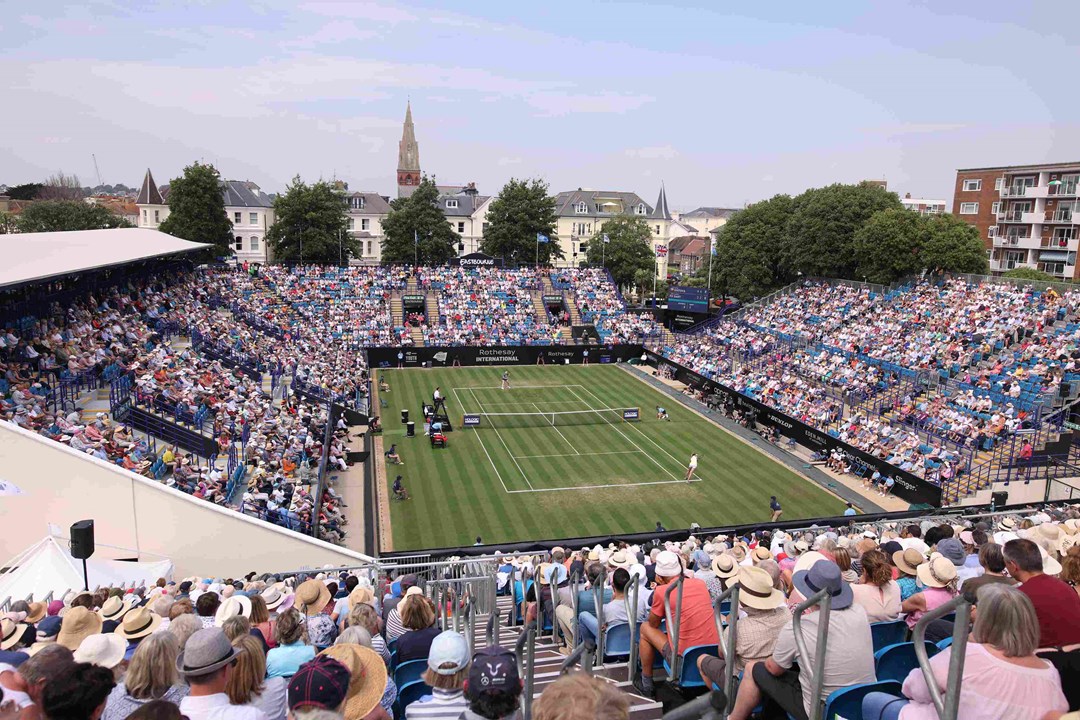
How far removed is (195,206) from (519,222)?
1217 inches

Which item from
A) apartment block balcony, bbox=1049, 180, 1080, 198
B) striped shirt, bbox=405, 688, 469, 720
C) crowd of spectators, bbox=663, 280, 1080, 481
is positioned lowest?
crowd of spectators, bbox=663, 280, 1080, 481

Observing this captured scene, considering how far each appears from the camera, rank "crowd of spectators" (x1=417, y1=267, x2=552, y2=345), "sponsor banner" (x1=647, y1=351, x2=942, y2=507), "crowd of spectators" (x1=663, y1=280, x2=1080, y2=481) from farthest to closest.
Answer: "crowd of spectators" (x1=417, y1=267, x2=552, y2=345) < "crowd of spectators" (x1=663, y1=280, x2=1080, y2=481) < "sponsor banner" (x1=647, y1=351, x2=942, y2=507)

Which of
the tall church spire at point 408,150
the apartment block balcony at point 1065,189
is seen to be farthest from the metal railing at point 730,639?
the tall church spire at point 408,150

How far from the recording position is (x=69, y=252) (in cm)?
2802

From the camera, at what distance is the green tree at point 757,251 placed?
64.1 m

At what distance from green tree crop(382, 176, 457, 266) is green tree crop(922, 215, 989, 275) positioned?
3995 centimetres

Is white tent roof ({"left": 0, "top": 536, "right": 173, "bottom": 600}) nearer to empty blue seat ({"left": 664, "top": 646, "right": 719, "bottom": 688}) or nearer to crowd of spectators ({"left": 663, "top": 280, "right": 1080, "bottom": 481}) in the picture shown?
empty blue seat ({"left": 664, "top": 646, "right": 719, "bottom": 688})

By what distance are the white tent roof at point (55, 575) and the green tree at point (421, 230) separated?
6435 cm

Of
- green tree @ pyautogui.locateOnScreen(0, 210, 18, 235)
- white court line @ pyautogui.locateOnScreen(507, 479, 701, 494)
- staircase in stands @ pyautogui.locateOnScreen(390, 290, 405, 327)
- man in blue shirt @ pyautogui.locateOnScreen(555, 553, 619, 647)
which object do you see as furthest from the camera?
green tree @ pyautogui.locateOnScreen(0, 210, 18, 235)

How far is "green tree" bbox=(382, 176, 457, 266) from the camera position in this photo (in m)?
77.2

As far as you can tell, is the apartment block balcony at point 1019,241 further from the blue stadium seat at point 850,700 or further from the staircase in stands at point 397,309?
the blue stadium seat at point 850,700

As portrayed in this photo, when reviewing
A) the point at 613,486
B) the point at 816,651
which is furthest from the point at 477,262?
the point at 816,651

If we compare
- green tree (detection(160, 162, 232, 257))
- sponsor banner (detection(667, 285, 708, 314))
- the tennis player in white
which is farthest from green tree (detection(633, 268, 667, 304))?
the tennis player in white

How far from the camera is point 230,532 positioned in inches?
638
